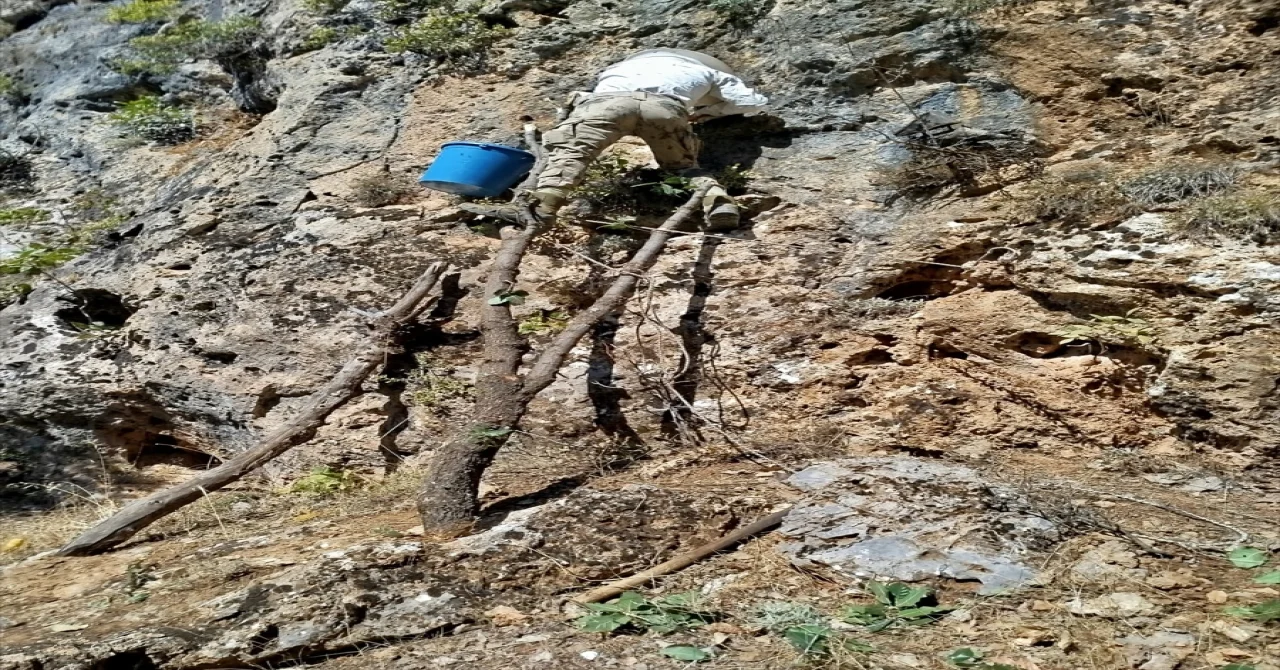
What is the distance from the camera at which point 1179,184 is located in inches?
149

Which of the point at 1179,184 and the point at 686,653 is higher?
the point at 1179,184

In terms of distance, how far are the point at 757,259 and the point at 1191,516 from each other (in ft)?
7.49

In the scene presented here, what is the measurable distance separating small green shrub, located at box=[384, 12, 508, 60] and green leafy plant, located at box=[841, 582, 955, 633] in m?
4.88

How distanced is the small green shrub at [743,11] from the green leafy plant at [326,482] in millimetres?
3675

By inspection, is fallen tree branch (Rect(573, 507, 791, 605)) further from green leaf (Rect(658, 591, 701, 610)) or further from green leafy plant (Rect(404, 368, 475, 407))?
green leafy plant (Rect(404, 368, 475, 407))

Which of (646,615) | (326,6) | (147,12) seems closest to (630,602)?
(646,615)

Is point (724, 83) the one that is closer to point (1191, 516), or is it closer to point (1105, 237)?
point (1105, 237)

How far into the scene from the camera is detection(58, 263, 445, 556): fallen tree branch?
357 cm

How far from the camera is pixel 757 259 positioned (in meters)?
4.57

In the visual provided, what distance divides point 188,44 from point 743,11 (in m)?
4.85

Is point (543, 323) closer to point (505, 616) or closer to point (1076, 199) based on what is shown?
point (505, 616)

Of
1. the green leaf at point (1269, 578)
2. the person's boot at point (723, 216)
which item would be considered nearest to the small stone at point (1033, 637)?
the green leaf at point (1269, 578)

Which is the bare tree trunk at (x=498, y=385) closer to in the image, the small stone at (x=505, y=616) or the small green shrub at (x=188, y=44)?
the small stone at (x=505, y=616)

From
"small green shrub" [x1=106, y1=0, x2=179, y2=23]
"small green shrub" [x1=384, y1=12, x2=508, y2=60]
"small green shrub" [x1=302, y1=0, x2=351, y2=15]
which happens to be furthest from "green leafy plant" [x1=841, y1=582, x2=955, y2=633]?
"small green shrub" [x1=106, y1=0, x2=179, y2=23]
